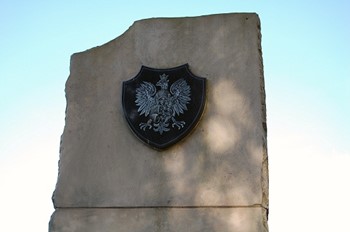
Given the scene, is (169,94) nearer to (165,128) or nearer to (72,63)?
(165,128)

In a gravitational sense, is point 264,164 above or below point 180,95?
below

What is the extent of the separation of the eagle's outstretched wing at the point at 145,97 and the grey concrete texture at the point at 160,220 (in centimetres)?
74

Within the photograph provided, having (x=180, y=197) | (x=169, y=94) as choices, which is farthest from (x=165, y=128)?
(x=180, y=197)

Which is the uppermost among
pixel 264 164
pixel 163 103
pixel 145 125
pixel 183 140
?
pixel 163 103

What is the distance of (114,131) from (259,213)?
1.26 m

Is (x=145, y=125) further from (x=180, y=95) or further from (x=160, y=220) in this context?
(x=160, y=220)

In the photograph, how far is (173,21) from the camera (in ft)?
12.4

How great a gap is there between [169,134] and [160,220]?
1.98 ft

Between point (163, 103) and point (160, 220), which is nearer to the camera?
point (160, 220)

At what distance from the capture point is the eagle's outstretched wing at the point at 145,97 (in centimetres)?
357

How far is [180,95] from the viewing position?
3.51 m

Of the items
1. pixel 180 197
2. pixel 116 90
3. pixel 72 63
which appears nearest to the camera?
pixel 180 197

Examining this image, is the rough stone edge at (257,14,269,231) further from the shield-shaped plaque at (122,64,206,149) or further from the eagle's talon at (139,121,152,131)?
the eagle's talon at (139,121,152,131)

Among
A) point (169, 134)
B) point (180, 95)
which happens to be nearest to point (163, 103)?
point (180, 95)
